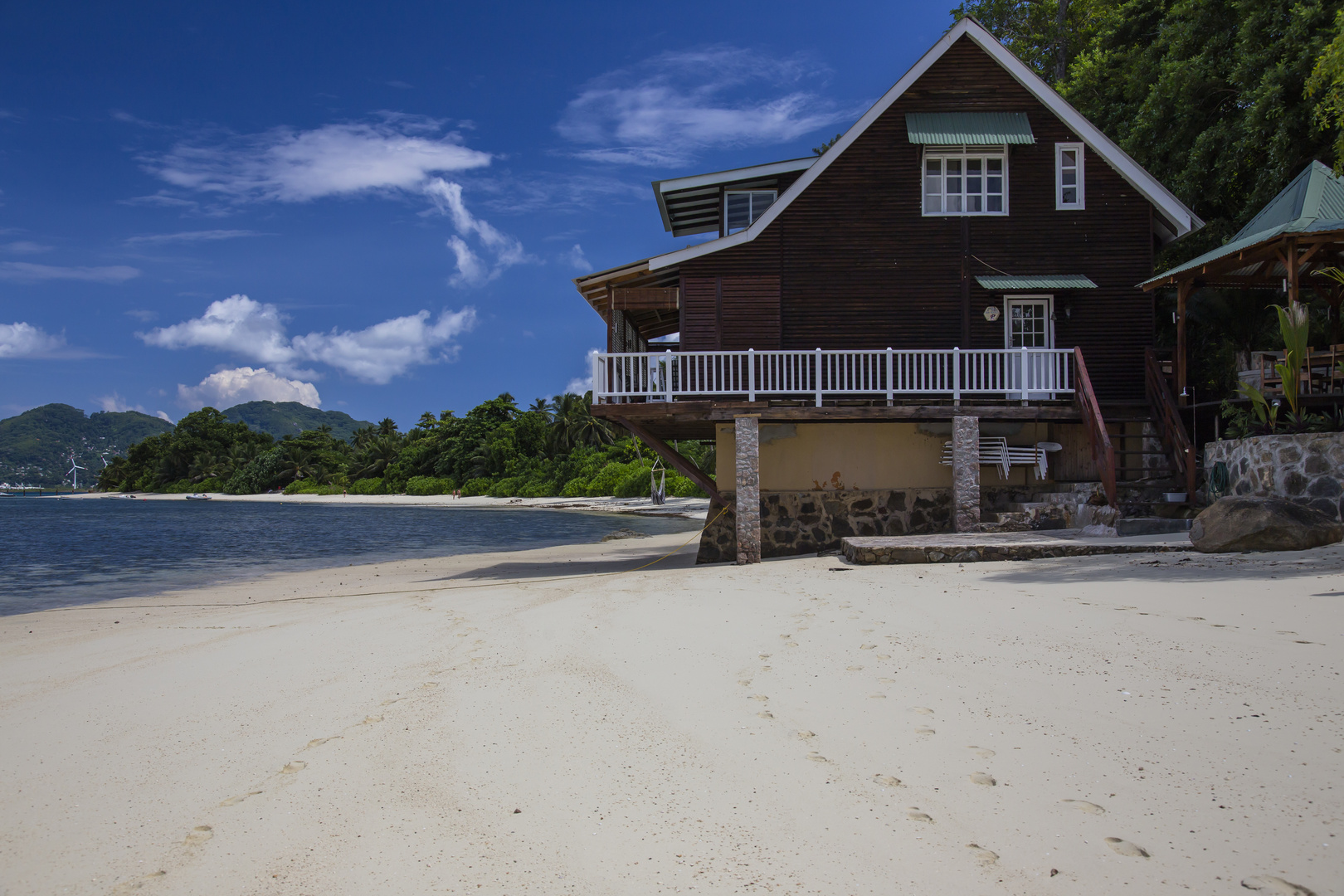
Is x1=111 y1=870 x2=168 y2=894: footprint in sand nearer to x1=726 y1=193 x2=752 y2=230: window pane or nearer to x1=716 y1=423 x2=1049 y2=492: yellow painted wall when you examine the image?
x1=716 y1=423 x2=1049 y2=492: yellow painted wall

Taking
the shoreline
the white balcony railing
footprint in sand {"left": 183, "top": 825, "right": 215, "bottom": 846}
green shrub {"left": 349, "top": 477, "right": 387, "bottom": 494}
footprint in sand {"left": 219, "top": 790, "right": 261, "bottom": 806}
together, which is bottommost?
the shoreline

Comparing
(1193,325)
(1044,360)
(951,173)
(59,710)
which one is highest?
(951,173)

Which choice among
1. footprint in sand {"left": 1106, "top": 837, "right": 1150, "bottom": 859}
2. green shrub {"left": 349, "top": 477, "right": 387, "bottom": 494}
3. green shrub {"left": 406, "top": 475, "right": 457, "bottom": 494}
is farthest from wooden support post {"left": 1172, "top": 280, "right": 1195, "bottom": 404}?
green shrub {"left": 349, "top": 477, "right": 387, "bottom": 494}

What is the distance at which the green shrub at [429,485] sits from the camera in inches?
2830

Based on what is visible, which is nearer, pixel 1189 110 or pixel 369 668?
pixel 369 668

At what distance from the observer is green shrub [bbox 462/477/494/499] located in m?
67.3

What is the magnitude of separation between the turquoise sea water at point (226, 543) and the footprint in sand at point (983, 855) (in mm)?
15762

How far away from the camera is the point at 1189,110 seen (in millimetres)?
19047

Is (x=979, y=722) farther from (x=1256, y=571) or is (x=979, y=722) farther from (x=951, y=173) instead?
(x=951, y=173)

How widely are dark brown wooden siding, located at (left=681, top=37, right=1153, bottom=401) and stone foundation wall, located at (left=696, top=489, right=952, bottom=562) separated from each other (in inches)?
110

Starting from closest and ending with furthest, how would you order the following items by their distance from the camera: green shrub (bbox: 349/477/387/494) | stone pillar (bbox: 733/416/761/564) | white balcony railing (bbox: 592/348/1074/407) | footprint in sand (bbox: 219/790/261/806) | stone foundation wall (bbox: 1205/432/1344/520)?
footprint in sand (bbox: 219/790/261/806) < stone foundation wall (bbox: 1205/432/1344/520) < stone pillar (bbox: 733/416/761/564) < white balcony railing (bbox: 592/348/1074/407) < green shrub (bbox: 349/477/387/494)

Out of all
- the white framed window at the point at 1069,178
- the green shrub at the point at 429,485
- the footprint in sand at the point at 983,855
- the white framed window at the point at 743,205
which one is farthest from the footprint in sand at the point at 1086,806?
the green shrub at the point at 429,485

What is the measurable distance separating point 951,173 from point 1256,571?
1006cm

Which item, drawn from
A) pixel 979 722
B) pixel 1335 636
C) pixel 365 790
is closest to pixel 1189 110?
pixel 1335 636
